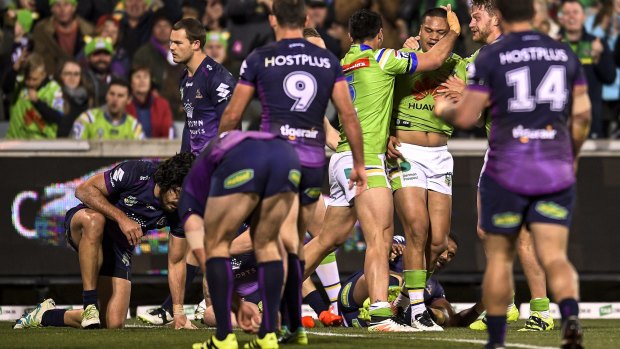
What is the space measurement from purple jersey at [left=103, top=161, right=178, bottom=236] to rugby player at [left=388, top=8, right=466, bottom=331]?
2.10m

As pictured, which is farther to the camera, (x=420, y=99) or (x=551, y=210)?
(x=420, y=99)

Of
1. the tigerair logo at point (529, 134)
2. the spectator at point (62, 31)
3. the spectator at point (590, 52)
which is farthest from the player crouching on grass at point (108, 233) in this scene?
the spectator at point (590, 52)

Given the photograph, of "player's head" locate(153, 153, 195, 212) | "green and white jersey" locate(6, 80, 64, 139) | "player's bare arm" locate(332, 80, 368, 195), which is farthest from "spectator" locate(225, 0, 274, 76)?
"player's bare arm" locate(332, 80, 368, 195)

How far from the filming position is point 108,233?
1170cm

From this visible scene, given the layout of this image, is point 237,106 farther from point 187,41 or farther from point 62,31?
point 62,31

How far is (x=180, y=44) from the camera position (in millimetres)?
12078

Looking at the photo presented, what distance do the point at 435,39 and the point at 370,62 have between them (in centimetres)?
87

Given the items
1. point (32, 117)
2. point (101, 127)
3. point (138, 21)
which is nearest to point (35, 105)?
point (32, 117)

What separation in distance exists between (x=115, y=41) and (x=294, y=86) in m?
9.68

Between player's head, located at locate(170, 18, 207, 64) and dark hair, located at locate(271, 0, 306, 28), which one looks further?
player's head, located at locate(170, 18, 207, 64)

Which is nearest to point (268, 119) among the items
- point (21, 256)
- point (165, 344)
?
point (165, 344)

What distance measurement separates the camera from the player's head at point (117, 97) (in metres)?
16.2

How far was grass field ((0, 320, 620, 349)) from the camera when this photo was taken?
897 centimetres

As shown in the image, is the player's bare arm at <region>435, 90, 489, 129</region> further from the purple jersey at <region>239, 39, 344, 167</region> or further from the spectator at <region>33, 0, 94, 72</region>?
the spectator at <region>33, 0, 94, 72</region>
